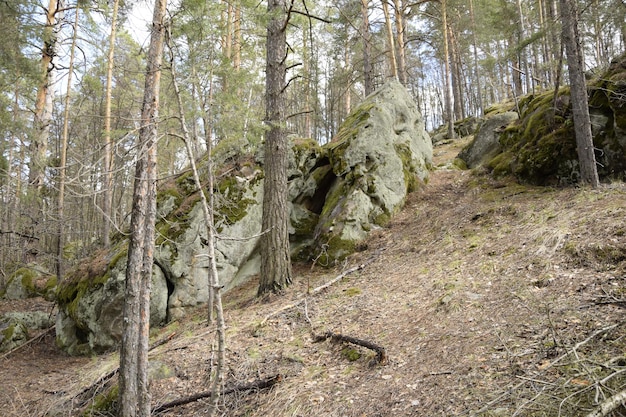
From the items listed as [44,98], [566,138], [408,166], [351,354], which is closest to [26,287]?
Answer: [44,98]

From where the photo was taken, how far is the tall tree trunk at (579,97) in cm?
660

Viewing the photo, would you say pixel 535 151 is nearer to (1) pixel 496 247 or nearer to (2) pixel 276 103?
(1) pixel 496 247

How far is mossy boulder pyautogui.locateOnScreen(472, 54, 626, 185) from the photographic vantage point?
22.6ft

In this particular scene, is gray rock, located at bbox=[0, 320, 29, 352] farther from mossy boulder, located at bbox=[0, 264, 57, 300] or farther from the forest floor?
mossy boulder, located at bbox=[0, 264, 57, 300]

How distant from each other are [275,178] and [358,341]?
3628mm

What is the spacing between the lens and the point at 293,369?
4195 millimetres

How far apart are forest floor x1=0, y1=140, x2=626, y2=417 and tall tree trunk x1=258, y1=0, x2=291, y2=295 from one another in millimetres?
424

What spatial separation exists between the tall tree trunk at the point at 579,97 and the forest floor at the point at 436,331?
426 mm

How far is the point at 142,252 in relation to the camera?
452cm

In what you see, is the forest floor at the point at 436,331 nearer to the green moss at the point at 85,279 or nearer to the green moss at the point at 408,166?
the green moss at the point at 85,279

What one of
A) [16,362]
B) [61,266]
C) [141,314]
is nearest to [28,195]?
[16,362]

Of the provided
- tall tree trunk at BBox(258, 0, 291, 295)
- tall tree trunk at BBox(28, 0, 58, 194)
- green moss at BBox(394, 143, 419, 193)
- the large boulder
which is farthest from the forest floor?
tall tree trunk at BBox(28, 0, 58, 194)

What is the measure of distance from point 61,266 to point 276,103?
958 centimetres

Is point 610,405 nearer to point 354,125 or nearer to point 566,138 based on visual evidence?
point 566,138
